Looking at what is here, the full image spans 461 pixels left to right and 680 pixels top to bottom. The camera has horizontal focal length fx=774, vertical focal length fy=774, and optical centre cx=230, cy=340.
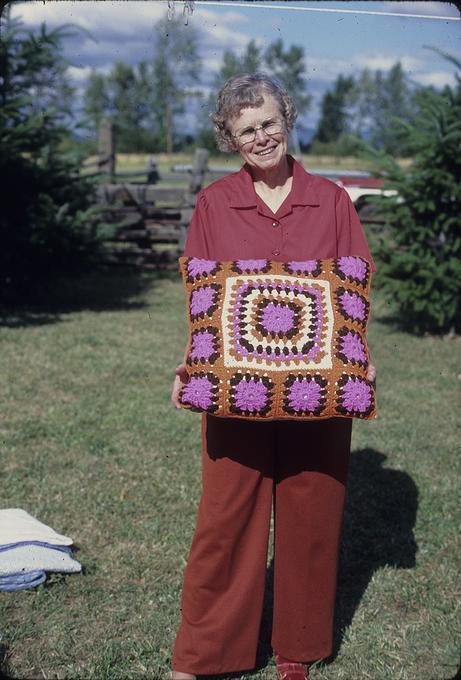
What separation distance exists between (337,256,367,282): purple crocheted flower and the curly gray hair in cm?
52

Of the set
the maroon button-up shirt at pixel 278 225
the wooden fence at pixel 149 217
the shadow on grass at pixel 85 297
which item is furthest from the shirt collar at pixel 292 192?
the wooden fence at pixel 149 217

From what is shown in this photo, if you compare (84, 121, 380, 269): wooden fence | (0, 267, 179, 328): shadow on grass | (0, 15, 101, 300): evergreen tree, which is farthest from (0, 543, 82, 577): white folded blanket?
(84, 121, 380, 269): wooden fence

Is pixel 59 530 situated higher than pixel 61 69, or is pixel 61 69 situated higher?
pixel 61 69

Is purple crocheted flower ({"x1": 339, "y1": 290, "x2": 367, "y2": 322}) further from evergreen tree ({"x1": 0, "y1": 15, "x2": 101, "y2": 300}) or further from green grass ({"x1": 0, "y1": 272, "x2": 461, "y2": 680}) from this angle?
evergreen tree ({"x1": 0, "y1": 15, "x2": 101, "y2": 300})

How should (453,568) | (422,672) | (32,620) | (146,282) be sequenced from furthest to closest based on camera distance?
(146,282) < (453,568) < (32,620) < (422,672)

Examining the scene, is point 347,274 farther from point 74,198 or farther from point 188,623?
point 74,198

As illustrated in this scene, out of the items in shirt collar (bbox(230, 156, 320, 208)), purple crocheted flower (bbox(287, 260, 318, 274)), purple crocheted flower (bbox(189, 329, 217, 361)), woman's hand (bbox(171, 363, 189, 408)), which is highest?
shirt collar (bbox(230, 156, 320, 208))

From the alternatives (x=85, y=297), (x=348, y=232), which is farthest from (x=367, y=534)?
(x=85, y=297)

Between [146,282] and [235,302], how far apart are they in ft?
32.3

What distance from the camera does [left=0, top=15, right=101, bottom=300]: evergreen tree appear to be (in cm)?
908

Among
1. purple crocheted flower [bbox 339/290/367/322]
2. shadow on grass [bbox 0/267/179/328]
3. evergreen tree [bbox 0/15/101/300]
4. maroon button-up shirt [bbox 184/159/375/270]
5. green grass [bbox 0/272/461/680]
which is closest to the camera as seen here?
purple crocheted flower [bbox 339/290/367/322]

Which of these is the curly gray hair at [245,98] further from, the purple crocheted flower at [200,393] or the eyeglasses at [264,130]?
the purple crocheted flower at [200,393]

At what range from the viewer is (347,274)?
261 cm

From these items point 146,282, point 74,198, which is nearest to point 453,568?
point 74,198
